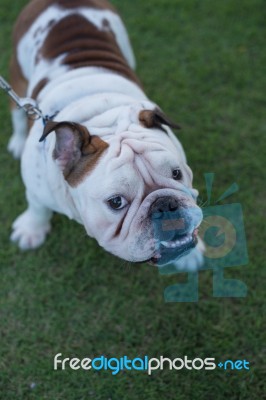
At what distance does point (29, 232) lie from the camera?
142 inches

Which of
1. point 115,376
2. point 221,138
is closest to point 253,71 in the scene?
point 221,138

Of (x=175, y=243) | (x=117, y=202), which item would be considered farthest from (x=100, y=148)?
(x=175, y=243)

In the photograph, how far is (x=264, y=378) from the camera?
304 centimetres

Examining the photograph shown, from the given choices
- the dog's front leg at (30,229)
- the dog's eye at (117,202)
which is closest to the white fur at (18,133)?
the dog's front leg at (30,229)

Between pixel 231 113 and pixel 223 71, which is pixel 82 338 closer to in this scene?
pixel 231 113

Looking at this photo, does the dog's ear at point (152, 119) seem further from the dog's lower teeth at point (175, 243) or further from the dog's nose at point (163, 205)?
the dog's lower teeth at point (175, 243)

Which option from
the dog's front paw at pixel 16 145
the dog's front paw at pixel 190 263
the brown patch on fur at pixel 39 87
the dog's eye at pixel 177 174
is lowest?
the dog's front paw at pixel 190 263

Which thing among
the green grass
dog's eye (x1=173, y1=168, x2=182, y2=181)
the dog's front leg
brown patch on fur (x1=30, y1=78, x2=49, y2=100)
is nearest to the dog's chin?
dog's eye (x1=173, y1=168, x2=182, y2=181)

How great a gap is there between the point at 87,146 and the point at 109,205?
329 mm

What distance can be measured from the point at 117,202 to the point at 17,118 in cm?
181

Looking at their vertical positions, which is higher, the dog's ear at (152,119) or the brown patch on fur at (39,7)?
the brown patch on fur at (39,7)

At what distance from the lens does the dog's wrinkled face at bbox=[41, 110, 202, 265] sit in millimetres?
2318

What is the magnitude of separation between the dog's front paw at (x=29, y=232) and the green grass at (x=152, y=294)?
0.06 metres

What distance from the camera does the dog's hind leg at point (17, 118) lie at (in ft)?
12.4
